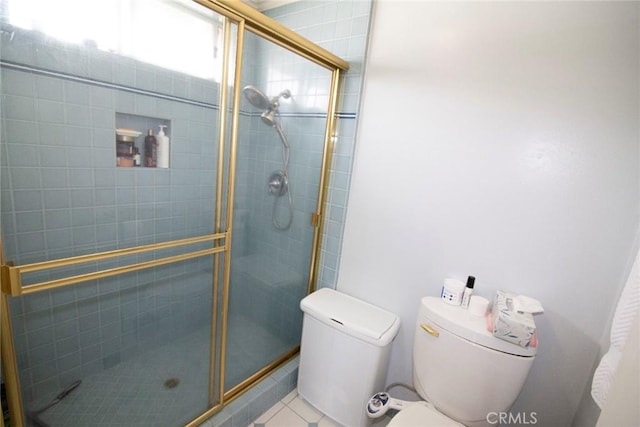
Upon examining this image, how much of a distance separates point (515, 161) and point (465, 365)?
793 millimetres

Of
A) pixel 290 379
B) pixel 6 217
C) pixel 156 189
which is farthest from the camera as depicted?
pixel 290 379

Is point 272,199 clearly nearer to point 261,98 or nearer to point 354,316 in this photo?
point 261,98

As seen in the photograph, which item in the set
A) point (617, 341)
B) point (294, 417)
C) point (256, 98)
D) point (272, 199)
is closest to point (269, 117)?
point (256, 98)

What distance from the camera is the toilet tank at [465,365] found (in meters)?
0.99

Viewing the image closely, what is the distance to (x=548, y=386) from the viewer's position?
1.16 meters

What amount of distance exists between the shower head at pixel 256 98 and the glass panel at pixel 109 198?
14 cm

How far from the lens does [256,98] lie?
4.18 ft

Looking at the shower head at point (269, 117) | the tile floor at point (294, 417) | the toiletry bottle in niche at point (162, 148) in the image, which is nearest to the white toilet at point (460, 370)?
the tile floor at point (294, 417)

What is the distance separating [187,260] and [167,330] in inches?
17.4

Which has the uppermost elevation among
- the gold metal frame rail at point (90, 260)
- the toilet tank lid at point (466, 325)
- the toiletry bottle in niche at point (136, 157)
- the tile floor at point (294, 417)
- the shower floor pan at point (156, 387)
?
the toiletry bottle in niche at point (136, 157)

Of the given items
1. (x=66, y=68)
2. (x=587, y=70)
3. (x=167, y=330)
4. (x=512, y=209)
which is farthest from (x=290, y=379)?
(x=587, y=70)

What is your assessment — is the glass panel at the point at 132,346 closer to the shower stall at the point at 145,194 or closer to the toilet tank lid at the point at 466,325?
the shower stall at the point at 145,194

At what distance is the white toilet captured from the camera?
3.25 ft

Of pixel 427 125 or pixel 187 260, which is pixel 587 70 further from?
pixel 187 260
